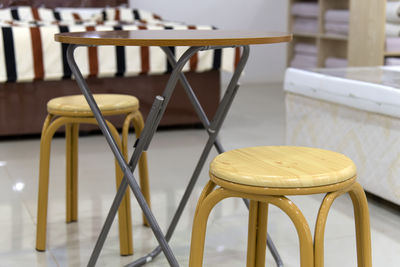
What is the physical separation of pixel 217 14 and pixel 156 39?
14.1ft

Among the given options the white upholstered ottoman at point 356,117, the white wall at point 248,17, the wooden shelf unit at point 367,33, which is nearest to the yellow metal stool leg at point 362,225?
the white upholstered ottoman at point 356,117

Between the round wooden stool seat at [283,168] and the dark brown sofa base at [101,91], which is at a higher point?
the round wooden stool seat at [283,168]

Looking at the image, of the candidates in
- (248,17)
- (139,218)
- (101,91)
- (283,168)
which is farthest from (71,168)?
(248,17)

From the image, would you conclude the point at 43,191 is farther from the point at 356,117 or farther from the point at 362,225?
the point at 356,117

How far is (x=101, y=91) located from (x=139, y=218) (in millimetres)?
1456

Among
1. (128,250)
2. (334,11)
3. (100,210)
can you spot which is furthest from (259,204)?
(334,11)

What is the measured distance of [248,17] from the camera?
5.60m

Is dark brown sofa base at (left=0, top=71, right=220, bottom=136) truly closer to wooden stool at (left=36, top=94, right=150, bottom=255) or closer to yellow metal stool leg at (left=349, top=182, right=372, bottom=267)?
wooden stool at (left=36, top=94, right=150, bottom=255)

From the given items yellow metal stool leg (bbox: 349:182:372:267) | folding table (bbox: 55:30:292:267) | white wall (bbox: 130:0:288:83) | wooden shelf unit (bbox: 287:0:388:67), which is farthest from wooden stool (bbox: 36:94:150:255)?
white wall (bbox: 130:0:288:83)

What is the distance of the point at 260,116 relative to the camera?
13.4ft

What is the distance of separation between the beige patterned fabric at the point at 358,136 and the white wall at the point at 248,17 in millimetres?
2892

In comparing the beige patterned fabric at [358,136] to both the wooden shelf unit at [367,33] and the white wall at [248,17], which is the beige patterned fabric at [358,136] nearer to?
the wooden shelf unit at [367,33]

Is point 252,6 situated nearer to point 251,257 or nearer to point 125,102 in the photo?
point 125,102

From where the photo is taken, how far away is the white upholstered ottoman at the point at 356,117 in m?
2.20
